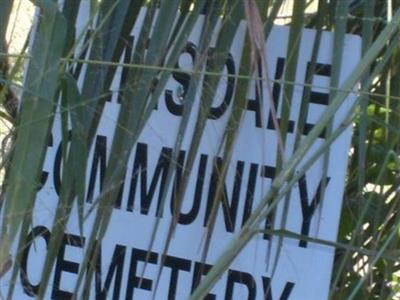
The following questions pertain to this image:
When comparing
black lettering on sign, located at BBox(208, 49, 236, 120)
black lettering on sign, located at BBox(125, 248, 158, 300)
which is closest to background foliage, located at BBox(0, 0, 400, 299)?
black lettering on sign, located at BBox(208, 49, 236, 120)

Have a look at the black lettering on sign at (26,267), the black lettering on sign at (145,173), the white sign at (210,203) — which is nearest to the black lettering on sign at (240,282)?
the white sign at (210,203)

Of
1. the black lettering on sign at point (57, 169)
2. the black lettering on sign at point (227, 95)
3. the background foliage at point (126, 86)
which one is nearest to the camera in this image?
the background foliage at point (126, 86)

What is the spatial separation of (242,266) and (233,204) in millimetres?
77

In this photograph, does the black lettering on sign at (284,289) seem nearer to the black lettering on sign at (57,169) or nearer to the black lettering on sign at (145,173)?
the black lettering on sign at (145,173)

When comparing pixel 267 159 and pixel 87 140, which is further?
pixel 267 159

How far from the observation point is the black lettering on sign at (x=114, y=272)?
52.2 inches

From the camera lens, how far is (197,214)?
1305 mm

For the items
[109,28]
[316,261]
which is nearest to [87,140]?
[109,28]

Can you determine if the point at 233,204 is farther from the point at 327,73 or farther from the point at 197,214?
the point at 327,73

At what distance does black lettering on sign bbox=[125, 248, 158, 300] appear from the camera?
1.32 meters

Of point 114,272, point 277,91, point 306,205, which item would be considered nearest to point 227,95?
point 277,91

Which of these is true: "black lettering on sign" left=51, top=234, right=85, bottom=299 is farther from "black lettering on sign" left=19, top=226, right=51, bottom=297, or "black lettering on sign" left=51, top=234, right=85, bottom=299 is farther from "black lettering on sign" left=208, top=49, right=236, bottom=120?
"black lettering on sign" left=208, top=49, right=236, bottom=120

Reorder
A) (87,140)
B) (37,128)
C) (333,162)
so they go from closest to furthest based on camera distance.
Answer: (37,128), (87,140), (333,162)

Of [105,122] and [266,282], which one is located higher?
[105,122]
